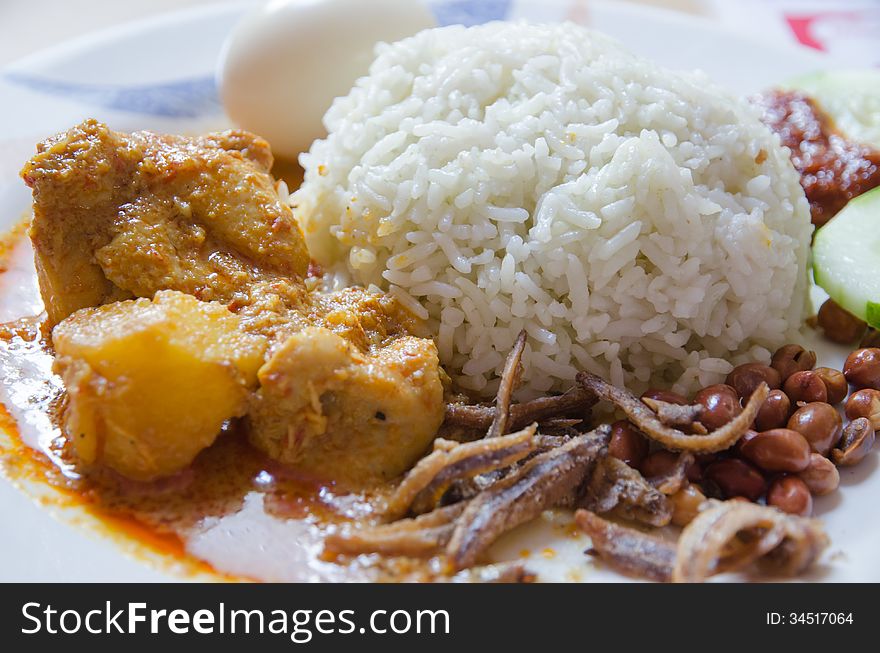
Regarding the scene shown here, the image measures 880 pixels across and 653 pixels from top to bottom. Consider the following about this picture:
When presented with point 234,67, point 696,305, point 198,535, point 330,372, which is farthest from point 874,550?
point 234,67

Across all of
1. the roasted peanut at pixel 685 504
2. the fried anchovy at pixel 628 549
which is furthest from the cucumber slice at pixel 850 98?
the fried anchovy at pixel 628 549

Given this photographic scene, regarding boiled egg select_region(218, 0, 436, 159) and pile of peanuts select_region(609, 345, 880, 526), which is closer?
pile of peanuts select_region(609, 345, 880, 526)

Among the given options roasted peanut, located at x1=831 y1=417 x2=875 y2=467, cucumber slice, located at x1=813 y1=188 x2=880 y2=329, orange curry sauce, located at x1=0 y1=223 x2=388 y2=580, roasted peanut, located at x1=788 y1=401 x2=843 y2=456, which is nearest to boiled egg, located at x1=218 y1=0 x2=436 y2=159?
orange curry sauce, located at x1=0 y1=223 x2=388 y2=580

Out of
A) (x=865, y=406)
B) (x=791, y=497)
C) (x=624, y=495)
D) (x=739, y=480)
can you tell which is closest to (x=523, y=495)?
(x=624, y=495)

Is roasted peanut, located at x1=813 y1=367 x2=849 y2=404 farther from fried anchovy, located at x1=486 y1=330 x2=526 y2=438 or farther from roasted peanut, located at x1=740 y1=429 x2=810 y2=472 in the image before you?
fried anchovy, located at x1=486 y1=330 x2=526 y2=438

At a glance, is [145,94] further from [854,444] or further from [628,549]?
[854,444]
